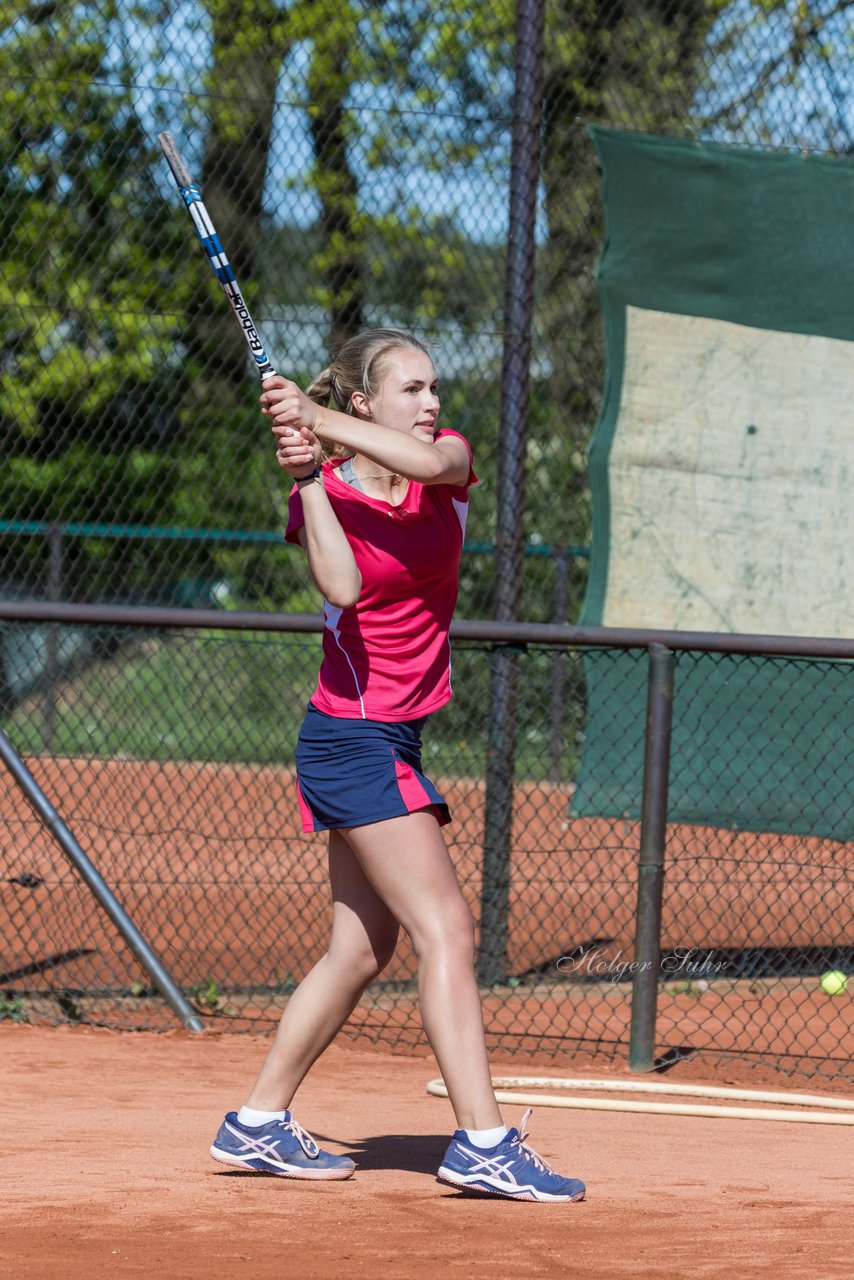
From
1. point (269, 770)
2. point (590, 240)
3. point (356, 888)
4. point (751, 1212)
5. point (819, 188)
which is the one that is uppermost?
point (590, 240)

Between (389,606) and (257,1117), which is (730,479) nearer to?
(389,606)

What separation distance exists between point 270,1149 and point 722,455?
13.2 feet

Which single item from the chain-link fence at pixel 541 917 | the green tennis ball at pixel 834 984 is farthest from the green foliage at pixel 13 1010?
the green tennis ball at pixel 834 984

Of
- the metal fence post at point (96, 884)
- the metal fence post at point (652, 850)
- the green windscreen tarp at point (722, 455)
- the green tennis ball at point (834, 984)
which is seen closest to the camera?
the metal fence post at point (652, 850)

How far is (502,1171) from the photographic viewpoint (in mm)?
3459

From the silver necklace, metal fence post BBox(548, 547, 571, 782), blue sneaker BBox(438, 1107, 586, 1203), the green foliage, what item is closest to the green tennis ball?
metal fence post BBox(548, 547, 571, 782)

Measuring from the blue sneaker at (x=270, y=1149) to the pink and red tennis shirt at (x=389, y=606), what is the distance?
0.96m

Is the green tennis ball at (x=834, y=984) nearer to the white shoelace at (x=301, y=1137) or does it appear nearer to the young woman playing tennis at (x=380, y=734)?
the young woman playing tennis at (x=380, y=734)

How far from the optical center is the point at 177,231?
8930 millimetres

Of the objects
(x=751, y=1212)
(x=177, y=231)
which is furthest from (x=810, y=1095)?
(x=177, y=231)

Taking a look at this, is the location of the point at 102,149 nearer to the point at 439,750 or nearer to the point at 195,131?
the point at 195,131

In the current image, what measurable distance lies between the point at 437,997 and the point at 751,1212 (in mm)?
877

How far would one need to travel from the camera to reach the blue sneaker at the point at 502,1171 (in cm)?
345

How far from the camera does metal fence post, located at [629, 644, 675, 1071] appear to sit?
17.9 ft
